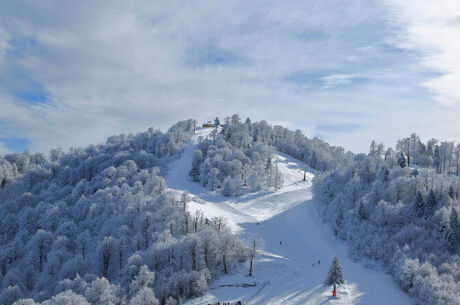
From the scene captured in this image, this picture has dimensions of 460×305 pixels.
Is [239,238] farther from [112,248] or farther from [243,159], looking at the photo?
[243,159]

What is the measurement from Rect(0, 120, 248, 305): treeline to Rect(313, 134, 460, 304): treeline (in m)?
30.6

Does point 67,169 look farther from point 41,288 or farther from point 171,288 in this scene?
point 171,288

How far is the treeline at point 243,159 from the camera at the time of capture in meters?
113

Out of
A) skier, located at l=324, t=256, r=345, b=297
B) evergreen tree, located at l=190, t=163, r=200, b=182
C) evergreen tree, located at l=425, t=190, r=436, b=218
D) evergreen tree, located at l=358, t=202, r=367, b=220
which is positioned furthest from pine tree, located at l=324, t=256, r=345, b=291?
evergreen tree, located at l=190, t=163, r=200, b=182

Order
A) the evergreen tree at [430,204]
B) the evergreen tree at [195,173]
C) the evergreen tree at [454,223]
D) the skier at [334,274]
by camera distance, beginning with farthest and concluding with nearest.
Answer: the evergreen tree at [195,173], the evergreen tree at [430,204], the evergreen tree at [454,223], the skier at [334,274]

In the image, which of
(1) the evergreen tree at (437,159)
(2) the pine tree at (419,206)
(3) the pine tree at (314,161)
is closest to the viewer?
(2) the pine tree at (419,206)

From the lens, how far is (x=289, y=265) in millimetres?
58750

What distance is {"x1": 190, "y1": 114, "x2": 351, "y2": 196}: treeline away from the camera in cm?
11338

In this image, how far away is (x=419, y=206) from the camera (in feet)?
214

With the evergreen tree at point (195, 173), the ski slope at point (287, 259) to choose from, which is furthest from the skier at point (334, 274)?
the evergreen tree at point (195, 173)

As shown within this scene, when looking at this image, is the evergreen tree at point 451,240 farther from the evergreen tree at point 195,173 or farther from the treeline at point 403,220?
the evergreen tree at point 195,173

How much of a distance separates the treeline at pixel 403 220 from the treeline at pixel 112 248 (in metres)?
30.6

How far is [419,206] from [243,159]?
248 ft

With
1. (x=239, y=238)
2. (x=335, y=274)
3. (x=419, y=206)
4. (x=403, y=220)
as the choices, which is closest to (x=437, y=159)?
(x=419, y=206)
